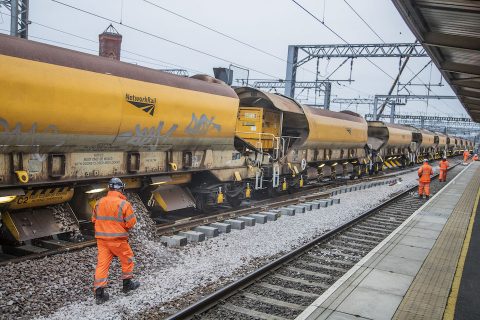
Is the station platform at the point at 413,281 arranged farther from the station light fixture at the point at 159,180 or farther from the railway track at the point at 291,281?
the station light fixture at the point at 159,180

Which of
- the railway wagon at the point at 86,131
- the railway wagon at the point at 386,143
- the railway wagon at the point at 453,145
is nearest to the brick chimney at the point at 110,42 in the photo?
the railway wagon at the point at 386,143

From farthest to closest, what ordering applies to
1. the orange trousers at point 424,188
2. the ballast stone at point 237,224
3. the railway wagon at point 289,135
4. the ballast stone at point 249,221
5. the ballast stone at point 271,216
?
1. the orange trousers at point 424,188
2. the railway wagon at point 289,135
3. the ballast stone at point 271,216
4. the ballast stone at point 249,221
5. the ballast stone at point 237,224

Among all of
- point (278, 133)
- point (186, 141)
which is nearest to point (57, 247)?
point (186, 141)

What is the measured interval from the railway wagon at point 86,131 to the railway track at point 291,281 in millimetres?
3777

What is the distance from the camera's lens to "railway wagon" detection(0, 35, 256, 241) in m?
6.75

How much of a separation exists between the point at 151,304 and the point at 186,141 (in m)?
5.49

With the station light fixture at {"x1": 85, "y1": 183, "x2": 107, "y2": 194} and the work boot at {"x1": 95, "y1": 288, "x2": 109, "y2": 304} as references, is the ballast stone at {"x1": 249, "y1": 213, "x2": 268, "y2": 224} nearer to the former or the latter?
the station light fixture at {"x1": 85, "y1": 183, "x2": 107, "y2": 194}

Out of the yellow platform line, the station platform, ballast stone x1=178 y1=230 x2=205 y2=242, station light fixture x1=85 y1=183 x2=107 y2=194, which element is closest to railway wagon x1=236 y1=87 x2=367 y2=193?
ballast stone x1=178 y1=230 x2=205 y2=242

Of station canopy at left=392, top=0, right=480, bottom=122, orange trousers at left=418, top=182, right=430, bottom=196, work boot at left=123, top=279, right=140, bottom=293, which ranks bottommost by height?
work boot at left=123, top=279, right=140, bottom=293

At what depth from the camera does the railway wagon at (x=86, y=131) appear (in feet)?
22.1

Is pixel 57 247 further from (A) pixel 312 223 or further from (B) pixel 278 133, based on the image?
(B) pixel 278 133

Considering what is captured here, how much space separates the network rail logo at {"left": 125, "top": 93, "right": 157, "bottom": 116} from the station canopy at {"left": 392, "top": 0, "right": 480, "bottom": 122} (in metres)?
5.11

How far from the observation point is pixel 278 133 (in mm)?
15977

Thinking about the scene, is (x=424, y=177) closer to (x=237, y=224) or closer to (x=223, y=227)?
(x=237, y=224)
